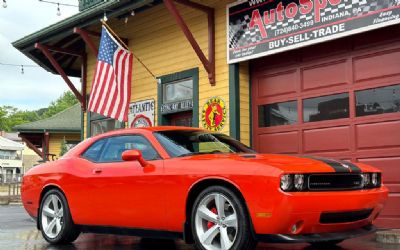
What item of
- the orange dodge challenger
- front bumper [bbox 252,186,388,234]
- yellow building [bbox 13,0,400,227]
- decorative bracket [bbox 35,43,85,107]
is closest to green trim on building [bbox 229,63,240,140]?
yellow building [bbox 13,0,400,227]

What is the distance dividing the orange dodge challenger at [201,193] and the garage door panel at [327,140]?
282 cm

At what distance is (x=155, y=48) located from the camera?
12859 mm

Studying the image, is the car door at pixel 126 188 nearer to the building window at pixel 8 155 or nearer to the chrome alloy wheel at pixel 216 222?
the chrome alloy wheel at pixel 216 222

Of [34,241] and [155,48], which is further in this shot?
[155,48]

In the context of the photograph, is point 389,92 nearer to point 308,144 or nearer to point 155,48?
point 308,144

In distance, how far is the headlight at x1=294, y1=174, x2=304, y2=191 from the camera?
4.97 m

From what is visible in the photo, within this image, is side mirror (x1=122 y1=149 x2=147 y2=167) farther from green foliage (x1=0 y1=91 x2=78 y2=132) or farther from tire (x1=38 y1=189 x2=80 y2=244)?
green foliage (x1=0 y1=91 x2=78 y2=132)

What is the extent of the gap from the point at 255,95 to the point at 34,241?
5262 millimetres

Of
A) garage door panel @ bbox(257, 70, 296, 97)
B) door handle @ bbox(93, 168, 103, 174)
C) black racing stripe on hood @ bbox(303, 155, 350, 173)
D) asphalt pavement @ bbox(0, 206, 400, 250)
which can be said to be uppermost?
garage door panel @ bbox(257, 70, 296, 97)

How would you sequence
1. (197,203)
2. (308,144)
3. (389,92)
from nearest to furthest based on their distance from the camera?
(197,203) < (389,92) < (308,144)

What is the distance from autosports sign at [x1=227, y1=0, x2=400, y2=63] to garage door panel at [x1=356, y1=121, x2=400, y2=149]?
1523 mm

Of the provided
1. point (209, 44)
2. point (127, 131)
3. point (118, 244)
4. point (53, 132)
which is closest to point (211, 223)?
point (127, 131)

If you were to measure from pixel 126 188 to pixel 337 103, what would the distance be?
15.2 ft

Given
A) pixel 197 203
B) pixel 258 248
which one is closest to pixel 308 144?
pixel 258 248
